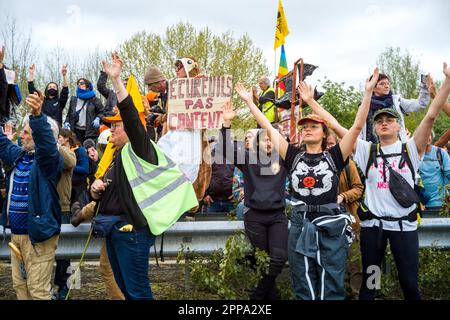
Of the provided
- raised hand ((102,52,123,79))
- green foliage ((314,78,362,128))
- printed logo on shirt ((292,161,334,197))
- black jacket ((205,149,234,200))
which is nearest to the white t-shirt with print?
printed logo on shirt ((292,161,334,197))

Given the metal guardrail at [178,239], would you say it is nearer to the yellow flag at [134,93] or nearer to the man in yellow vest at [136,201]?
the man in yellow vest at [136,201]

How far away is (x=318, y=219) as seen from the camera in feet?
14.5

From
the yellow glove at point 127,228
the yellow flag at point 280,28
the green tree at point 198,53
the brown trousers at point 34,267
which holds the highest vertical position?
the green tree at point 198,53

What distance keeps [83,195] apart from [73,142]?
869 mm

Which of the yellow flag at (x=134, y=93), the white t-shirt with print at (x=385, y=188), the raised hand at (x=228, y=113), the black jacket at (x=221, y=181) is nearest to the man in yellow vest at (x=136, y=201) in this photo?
the yellow flag at (x=134, y=93)

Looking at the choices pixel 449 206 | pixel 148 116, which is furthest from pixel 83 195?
pixel 449 206

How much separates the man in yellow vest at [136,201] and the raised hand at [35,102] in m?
0.70

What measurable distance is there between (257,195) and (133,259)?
159 cm

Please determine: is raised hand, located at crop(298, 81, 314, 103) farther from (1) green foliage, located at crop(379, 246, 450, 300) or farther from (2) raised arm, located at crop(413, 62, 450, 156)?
(1) green foliage, located at crop(379, 246, 450, 300)

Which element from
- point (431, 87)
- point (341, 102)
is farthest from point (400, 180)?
point (341, 102)

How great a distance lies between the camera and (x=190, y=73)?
6629mm

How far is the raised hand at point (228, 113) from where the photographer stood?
539cm

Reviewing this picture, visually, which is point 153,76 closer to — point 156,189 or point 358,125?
point 156,189

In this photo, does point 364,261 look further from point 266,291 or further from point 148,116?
point 148,116
